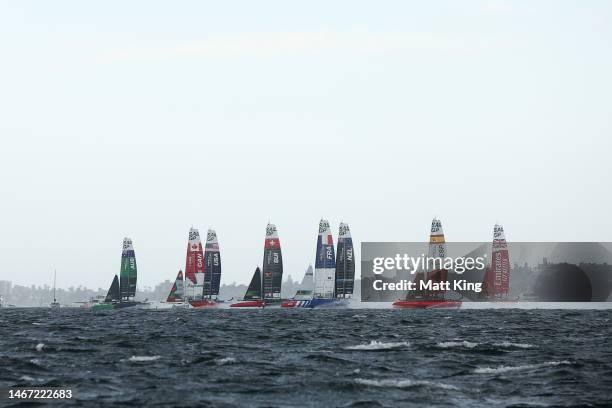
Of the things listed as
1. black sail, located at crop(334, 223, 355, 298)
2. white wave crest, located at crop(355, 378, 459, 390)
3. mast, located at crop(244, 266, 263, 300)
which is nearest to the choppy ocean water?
white wave crest, located at crop(355, 378, 459, 390)

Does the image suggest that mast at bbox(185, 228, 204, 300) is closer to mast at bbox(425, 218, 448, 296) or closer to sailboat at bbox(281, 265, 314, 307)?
sailboat at bbox(281, 265, 314, 307)

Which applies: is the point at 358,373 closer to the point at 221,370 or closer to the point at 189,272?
the point at 221,370

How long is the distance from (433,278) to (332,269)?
18496mm

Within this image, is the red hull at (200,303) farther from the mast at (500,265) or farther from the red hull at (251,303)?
the mast at (500,265)

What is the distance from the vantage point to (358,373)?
32938 millimetres

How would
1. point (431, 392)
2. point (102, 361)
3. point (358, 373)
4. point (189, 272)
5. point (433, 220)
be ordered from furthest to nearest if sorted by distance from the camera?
point (189, 272)
point (433, 220)
point (102, 361)
point (358, 373)
point (431, 392)

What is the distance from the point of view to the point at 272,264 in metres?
152

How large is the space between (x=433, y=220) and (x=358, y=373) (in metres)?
109

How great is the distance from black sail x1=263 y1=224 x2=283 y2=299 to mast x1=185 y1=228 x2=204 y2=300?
14877 millimetres

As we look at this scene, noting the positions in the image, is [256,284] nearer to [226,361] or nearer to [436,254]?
[436,254]

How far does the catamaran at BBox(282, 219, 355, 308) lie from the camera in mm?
147500

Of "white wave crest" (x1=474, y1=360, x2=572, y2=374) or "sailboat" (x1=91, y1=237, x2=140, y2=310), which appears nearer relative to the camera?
"white wave crest" (x1=474, y1=360, x2=572, y2=374)

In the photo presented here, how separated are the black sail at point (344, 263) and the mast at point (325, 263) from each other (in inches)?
39.1

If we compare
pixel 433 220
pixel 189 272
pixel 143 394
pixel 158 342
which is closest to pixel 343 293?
pixel 433 220
